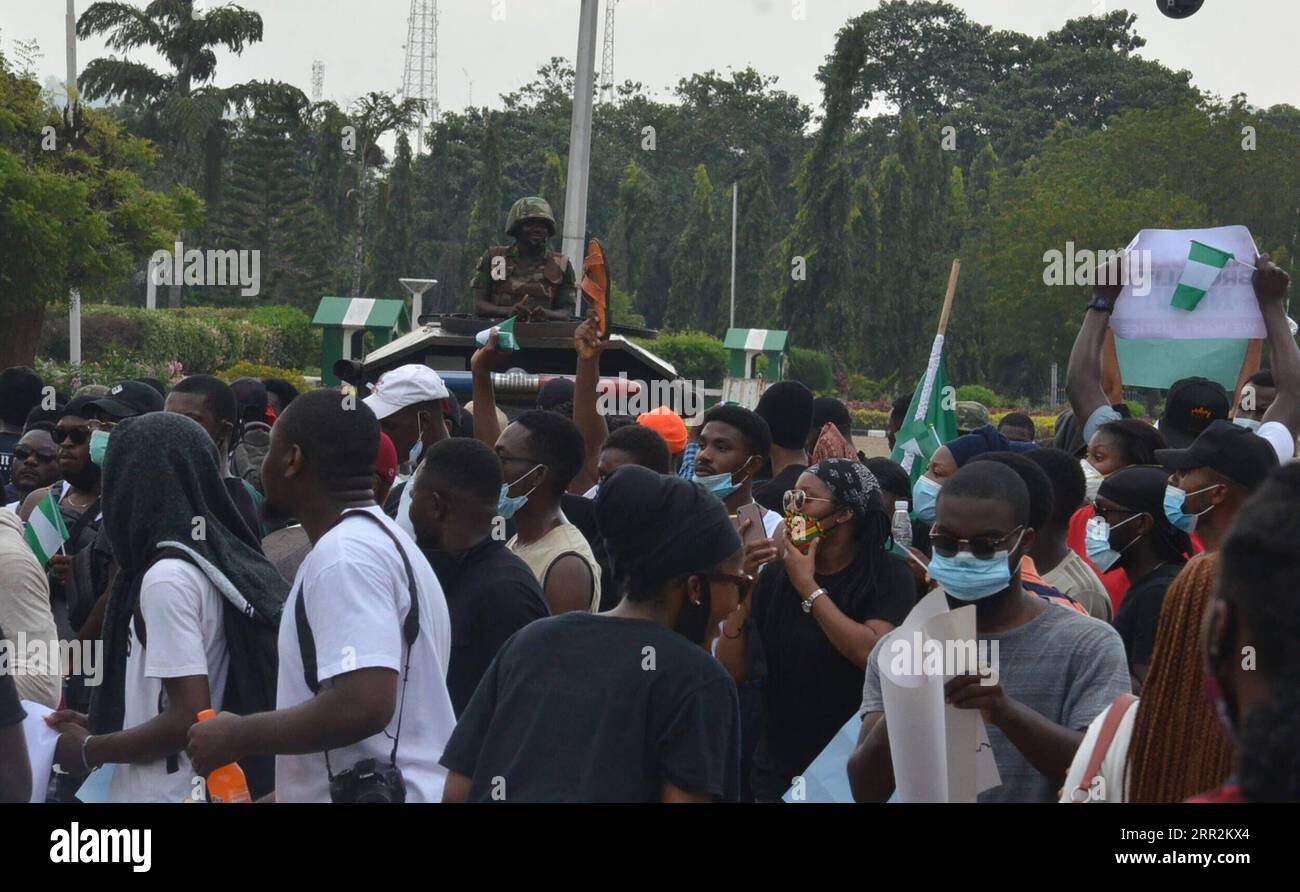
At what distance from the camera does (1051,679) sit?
358 centimetres

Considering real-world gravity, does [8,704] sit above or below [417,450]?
below

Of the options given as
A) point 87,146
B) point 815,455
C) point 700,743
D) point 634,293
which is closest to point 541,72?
point 634,293

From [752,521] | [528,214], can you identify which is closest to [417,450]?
[752,521]

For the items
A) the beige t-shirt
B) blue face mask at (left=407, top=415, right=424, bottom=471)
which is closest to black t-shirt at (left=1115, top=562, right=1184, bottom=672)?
the beige t-shirt

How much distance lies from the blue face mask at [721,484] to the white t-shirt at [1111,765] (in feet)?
9.35

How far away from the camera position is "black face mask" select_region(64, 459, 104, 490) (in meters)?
6.05

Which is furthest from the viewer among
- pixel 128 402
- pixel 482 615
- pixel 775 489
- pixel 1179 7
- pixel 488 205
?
pixel 488 205

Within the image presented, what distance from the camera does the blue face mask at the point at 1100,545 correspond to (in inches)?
208

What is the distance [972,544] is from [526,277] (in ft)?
28.4

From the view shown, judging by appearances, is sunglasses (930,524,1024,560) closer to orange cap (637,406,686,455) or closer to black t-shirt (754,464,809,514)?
black t-shirt (754,464,809,514)

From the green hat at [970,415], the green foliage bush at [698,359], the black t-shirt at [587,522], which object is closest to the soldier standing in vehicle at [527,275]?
the green hat at [970,415]

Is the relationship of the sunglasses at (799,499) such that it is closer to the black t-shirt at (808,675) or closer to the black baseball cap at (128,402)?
the black t-shirt at (808,675)

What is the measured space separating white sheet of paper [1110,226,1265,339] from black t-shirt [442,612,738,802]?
16.0ft

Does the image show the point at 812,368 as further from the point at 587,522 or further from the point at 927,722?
the point at 927,722
